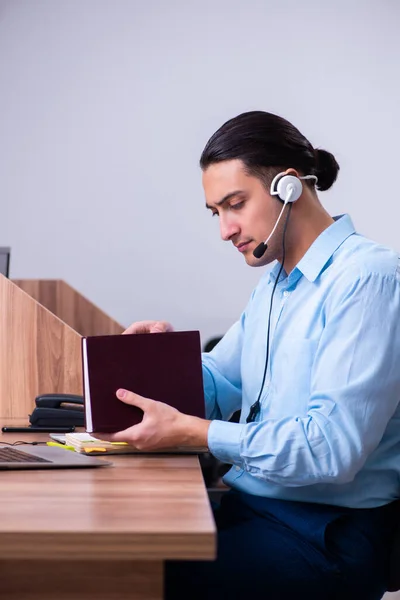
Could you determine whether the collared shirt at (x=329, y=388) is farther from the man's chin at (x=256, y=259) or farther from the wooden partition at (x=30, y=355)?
the wooden partition at (x=30, y=355)

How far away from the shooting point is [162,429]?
3.92ft

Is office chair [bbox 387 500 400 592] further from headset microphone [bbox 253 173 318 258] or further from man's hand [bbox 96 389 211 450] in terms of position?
headset microphone [bbox 253 173 318 258]

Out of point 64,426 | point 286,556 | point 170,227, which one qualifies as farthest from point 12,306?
point 170,227

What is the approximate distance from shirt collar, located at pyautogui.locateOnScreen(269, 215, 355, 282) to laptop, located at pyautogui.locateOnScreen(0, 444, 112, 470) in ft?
1.54

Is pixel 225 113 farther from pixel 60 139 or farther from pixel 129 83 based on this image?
pixel 60 139

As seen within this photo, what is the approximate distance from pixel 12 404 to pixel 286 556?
97 cm

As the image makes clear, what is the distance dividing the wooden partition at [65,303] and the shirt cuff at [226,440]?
1722 mm

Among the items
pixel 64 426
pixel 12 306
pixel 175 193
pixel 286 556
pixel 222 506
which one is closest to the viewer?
pixel 286 556

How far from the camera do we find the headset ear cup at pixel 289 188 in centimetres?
138

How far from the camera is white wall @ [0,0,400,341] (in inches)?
153

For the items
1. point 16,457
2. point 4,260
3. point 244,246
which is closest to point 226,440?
point 16,457

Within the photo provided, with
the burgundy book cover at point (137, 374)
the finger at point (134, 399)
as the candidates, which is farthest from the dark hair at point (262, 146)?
the finger at point (134, 399)

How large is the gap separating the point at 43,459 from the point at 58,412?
476 millimetres

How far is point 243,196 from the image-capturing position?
1432 mm
